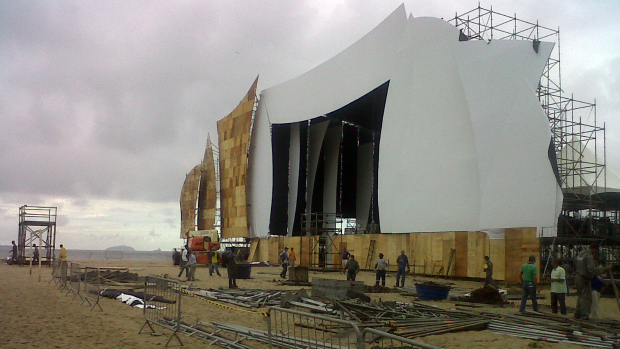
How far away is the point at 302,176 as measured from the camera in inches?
1716

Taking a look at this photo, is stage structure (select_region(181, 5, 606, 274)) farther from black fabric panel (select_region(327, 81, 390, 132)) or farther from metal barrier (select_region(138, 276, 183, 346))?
metal barrier (select_region(138, 276, 183, 346))

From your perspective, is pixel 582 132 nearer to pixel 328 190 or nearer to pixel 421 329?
pixel 328 190

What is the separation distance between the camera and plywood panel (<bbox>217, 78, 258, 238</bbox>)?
4194cm

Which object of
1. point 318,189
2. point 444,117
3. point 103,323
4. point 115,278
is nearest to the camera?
point 103,323

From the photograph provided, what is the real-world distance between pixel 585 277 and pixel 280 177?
32.5 meters

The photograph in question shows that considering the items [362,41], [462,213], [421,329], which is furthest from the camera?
[362,41]

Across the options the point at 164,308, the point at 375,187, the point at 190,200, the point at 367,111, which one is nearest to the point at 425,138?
the point at 367,111

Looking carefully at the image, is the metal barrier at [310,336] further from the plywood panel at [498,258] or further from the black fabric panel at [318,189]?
the black fabric panel at [318,189]

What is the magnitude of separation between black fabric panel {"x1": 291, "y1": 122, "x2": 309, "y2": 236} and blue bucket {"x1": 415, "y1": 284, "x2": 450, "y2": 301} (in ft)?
91.3

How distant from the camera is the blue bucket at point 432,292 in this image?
1434 centimetres

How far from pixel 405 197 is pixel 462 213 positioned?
3.48 m

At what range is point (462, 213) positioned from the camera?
84.6 feet

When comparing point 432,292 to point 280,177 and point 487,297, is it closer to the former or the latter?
point 487,297

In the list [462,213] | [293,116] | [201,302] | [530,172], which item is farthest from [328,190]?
[201,302]
